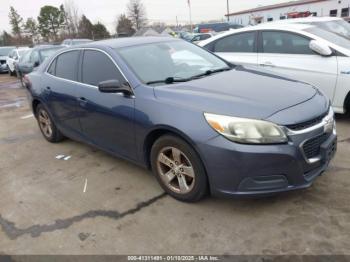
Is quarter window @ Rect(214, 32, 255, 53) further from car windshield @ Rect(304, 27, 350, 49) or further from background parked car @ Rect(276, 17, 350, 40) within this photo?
car windshield @ Rect(304, 27, 350, 49)

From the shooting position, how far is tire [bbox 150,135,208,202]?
10.3 ft

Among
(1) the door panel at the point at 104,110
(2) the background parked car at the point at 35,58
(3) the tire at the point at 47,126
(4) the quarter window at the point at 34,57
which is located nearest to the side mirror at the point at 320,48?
(1) the door panel at the point at 104,110

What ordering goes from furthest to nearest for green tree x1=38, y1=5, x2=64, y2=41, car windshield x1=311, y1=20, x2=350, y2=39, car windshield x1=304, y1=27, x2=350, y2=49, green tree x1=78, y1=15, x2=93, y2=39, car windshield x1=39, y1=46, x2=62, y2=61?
green tree x1=38, y1=5, x2=64, y2=41 < green tree x1=78, y1=15, x2=93, y2=39 < car windshield x1=39, y1=46, x2=62, y2=61 < car windshield x1=311, y1=20, x2=350, y2=39 < car windshield x1=304, y1=27, x2=350, y2=49

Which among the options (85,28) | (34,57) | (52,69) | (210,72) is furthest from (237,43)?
(85,28)

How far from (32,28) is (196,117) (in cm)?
6701

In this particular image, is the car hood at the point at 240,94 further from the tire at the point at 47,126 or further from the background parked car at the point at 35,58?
the background parked car at the point at 35,58

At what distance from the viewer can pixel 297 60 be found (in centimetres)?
562

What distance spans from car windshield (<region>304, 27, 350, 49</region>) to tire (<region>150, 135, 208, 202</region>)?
3.61 meters

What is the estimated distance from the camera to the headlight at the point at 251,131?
282cm

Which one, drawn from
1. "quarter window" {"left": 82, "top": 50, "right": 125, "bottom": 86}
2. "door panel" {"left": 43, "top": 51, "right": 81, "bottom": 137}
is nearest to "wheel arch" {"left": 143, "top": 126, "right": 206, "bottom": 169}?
"quarter window" {"left": 82, "top": 50, "right": 125, "bottom": 86}

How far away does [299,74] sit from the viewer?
558 cm

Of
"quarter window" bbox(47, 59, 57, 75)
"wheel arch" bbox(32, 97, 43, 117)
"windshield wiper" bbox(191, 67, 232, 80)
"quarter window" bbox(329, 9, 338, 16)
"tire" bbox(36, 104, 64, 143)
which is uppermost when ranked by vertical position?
"quarter window" bbox(47, 59, 57, 75)

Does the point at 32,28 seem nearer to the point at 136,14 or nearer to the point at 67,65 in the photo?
the point at 136,14

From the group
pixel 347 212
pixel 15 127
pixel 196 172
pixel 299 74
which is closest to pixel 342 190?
pixel 347 212
